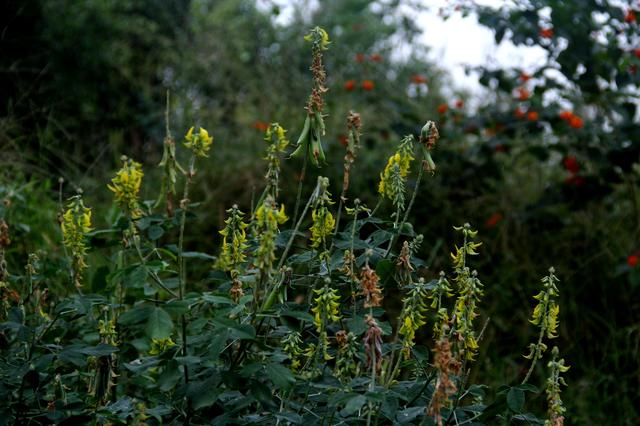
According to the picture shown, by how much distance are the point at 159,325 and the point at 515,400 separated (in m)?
Answer: 0.72

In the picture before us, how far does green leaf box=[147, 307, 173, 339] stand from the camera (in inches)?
53.2

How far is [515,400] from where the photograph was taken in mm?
1506

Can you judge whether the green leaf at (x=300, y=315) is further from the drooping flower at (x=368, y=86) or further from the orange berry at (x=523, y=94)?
the drooping flower at (x=368, y=86)

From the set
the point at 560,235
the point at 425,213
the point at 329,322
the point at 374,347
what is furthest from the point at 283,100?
the point at 374,347

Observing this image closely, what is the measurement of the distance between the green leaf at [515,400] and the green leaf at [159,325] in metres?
0.68

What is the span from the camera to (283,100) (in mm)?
6105

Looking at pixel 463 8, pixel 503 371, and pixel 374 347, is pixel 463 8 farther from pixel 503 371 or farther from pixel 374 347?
pixel 374 347

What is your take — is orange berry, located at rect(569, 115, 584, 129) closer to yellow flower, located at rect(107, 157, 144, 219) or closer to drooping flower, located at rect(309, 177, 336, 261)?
drooping flower, located at rect(309, 177, 336, 261)

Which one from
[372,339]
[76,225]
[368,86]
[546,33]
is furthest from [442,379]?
[368,86]

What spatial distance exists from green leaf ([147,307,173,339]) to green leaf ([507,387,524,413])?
2.25 feet

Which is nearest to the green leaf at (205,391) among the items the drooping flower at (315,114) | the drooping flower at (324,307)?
the drooping flower at (324,307)

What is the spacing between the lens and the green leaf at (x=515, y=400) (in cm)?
149

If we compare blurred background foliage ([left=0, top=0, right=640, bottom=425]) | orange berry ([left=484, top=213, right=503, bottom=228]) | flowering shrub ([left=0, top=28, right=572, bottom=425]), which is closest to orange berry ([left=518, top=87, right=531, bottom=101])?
blurred background foliage ([left=0, top=0, right=640, bottom=425])

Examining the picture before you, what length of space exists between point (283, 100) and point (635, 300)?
10.6 ft
